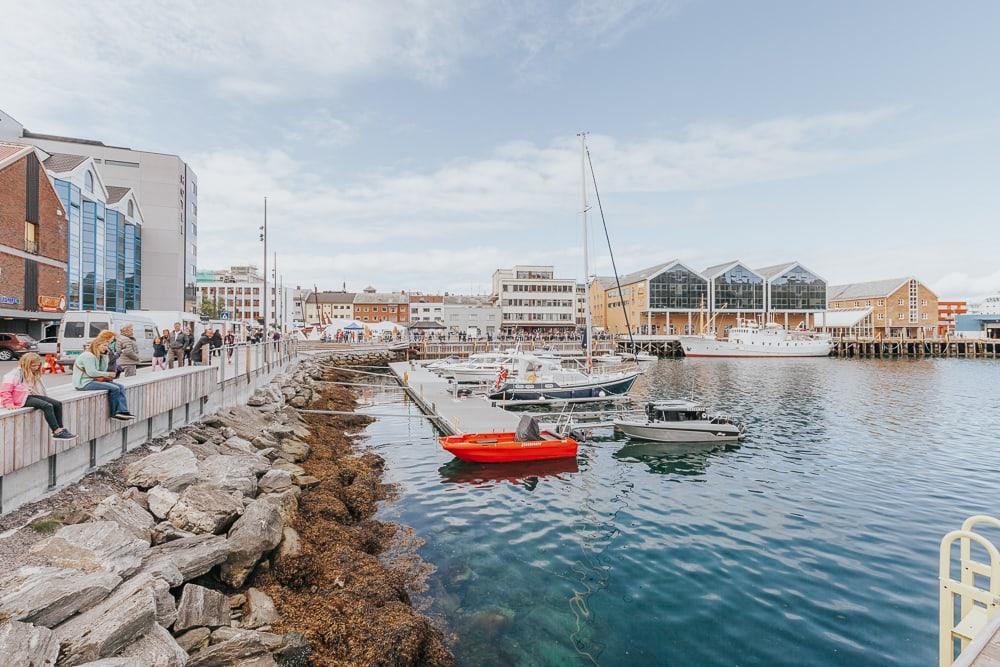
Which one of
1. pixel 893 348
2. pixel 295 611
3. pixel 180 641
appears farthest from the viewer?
pixel 893 348

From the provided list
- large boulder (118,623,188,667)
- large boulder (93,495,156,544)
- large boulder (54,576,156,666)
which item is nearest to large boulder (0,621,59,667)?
large boulder (54,576,156,666)

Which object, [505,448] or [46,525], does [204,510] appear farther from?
[505,448]

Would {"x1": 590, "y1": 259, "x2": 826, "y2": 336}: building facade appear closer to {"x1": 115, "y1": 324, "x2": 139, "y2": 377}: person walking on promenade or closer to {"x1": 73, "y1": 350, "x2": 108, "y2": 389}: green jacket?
{"x1": 115, "y1": 324, "x2": 139, "y2": 377}: person walking on promenade

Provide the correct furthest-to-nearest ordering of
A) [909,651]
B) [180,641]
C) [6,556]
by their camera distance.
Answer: [909,651]
[6,556]
[180,641]

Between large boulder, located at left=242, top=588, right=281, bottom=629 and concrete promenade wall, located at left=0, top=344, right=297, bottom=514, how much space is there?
3.84 meters

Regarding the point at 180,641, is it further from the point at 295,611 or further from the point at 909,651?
the point at 909,651

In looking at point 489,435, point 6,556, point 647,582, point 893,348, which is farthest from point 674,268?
point 6,556

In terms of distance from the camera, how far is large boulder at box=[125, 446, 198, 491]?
9.59m

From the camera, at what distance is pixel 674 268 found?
10381 centimetres

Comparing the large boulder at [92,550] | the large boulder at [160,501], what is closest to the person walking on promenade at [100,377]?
the large boulder at [160,501]

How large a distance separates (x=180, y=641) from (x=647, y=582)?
27.1ft

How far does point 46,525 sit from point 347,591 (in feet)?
14.6

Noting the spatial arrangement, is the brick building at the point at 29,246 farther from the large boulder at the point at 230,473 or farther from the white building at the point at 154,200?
the white building at the point at 154,200

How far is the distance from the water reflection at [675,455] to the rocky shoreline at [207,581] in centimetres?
1111
